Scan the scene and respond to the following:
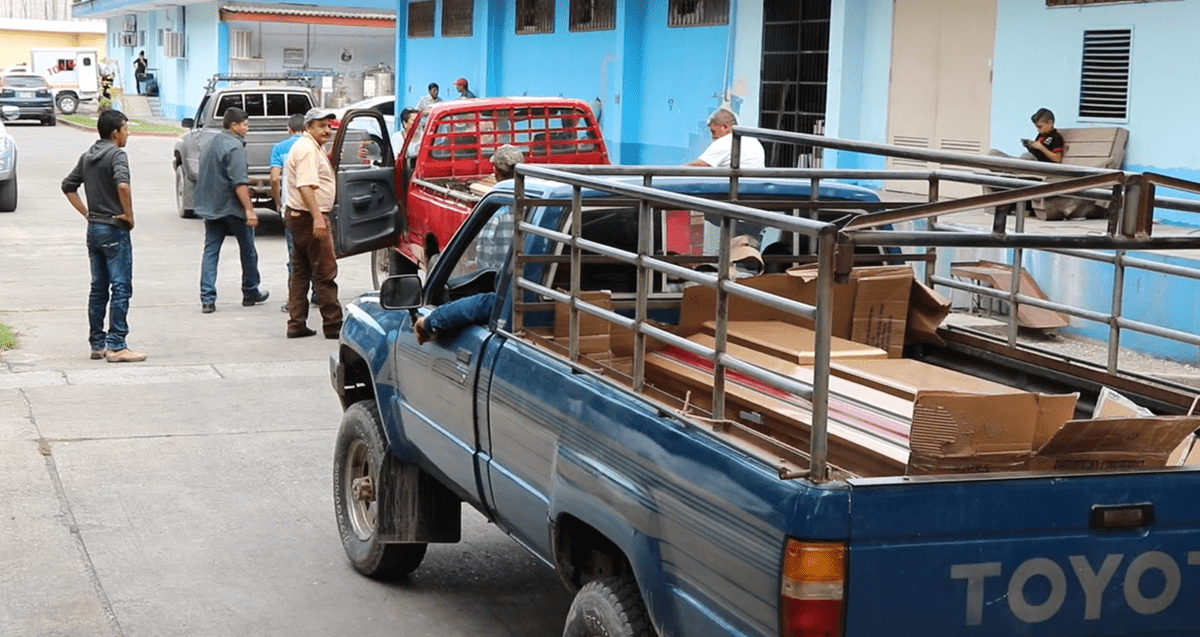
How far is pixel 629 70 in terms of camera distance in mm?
21609

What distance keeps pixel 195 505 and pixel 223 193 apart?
6095mm

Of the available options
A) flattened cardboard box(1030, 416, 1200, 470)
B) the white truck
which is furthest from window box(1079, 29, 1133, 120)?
the white truck

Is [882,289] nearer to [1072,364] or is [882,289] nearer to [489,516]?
[1072,364]

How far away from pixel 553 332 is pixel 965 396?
77.7 inches

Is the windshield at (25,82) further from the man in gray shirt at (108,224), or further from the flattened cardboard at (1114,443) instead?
the flattened cardboard at (1114,443)

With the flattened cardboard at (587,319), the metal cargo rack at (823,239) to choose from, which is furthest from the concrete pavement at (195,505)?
the metal cargo rack at (823,239)

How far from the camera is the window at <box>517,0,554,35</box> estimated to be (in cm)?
2458

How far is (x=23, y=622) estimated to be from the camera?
18.6ft

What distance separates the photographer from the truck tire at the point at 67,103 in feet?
174

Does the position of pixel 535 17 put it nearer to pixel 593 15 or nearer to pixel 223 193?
pixel 593 15

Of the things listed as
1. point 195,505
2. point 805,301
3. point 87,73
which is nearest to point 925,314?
point 805,301

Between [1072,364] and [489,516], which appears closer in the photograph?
[1072,364]

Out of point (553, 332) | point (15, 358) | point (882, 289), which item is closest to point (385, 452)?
point (553, 332)

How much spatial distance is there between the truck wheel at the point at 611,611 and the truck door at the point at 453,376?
1011 millimetres
